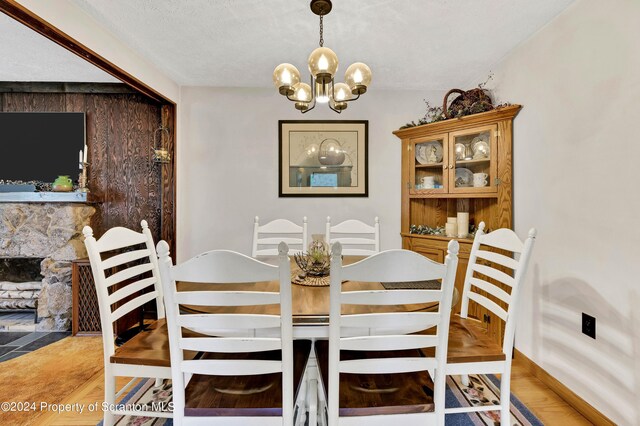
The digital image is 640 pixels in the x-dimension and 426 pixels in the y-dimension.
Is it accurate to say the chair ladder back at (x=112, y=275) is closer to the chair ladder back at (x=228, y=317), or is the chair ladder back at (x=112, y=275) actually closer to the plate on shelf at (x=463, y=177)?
the chair ladder back at (x=228, y=317)

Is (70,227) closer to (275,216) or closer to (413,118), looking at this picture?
(275,216)

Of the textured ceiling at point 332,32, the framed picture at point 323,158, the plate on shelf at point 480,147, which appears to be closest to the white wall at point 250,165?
the framed picture at point 323,158

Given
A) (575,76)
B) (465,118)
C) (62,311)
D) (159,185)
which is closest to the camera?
(575,76)

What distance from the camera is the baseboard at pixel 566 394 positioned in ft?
5.33

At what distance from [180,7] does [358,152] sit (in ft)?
6.37

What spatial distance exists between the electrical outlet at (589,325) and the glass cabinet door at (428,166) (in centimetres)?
135

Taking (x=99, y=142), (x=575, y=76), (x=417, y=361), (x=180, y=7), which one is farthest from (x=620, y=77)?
(x=99, y=142)

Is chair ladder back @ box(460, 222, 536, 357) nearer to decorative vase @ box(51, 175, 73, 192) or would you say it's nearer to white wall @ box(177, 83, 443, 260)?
white wall @ box(177, 83, 443, 260)

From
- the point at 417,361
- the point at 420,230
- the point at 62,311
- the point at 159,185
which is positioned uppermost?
the point at 159,185

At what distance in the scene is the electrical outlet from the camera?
1671 mm

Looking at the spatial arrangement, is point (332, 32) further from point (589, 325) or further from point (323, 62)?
point (589, 325)

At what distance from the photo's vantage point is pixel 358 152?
127 inches

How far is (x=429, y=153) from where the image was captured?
2.91 meters

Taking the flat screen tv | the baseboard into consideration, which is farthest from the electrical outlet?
the flat screen tv
